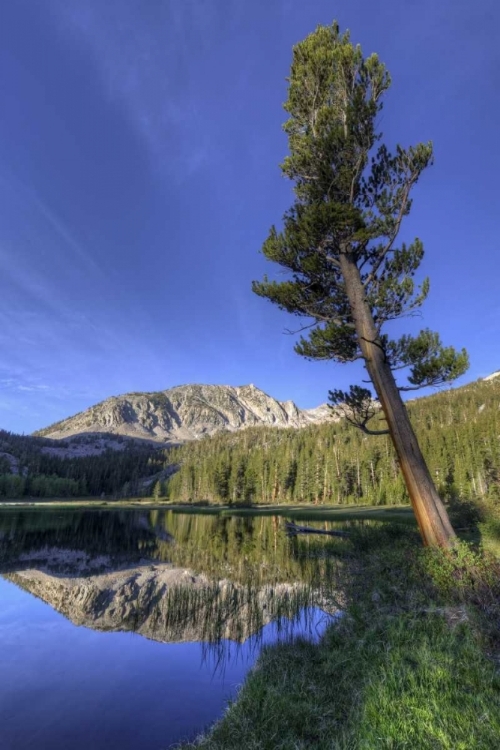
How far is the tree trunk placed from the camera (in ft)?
37.8

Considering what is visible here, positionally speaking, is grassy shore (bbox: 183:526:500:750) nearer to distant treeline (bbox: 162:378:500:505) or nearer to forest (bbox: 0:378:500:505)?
forest (bbox: 0:378:500:505)

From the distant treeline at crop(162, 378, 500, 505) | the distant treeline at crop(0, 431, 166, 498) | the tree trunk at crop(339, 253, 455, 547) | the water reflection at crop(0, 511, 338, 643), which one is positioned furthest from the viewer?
the distant treeline at crop(0, 431, 166, 498)

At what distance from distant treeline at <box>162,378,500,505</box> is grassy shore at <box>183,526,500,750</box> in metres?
64.3

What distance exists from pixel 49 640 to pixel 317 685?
10.3m

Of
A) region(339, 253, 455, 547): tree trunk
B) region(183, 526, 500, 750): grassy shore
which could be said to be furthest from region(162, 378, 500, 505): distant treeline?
region(183, 526, 500, 750): grassy shore

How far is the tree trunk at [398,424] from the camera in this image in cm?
1151

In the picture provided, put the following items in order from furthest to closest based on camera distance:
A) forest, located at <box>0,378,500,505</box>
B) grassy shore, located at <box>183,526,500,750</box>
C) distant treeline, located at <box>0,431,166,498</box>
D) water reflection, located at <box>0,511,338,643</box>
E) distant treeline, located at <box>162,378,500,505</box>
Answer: distant treeline, located at <box>0,431,166,498</box>
forest, located at <box>0,378,500,505</box>
distant treeline, located at <box>162,378,500,505</box>
water reflection, located at <box>0,511,338,643</box>
grassy shore, located at <box>183,526,500,750</box>

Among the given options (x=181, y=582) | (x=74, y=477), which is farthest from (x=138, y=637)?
(x=74, y=477)

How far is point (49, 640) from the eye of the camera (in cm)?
1230

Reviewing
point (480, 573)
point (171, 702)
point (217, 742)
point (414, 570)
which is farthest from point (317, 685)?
point (414, 570)

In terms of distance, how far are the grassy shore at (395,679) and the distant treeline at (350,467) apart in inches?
2531

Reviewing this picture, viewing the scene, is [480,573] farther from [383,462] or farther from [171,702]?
[383,462]

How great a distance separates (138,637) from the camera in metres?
12.3

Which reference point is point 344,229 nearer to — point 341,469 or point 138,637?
point 138,637
